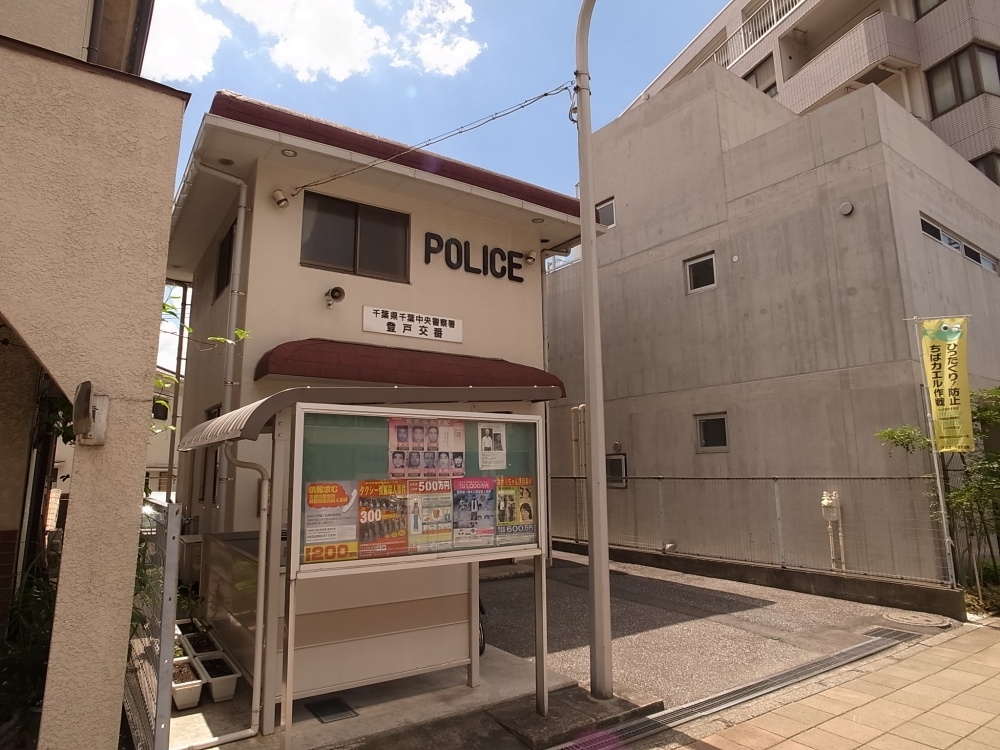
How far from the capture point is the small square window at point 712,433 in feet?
35.4

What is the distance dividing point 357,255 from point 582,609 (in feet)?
18.2

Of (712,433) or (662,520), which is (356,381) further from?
(712,433)

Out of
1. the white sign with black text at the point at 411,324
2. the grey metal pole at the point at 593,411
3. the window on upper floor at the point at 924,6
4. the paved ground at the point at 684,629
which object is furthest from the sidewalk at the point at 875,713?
the window on upper floor at the point at 924,6

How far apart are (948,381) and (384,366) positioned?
280 inches

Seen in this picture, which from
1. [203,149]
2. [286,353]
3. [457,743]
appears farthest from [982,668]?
[203,149]

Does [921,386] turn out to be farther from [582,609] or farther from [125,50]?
[125,50]

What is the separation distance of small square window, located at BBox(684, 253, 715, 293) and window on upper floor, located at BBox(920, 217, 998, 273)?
329 cm

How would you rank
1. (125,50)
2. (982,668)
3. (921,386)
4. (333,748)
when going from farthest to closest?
(921,386) → (125,50) → (982,668) → (333,748)

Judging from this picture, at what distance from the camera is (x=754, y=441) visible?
10219 millimetres

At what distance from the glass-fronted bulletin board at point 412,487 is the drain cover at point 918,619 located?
17.3ft

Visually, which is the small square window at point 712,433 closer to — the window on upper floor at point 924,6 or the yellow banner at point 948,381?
the yellow banner at point 948,381

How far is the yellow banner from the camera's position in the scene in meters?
7.44

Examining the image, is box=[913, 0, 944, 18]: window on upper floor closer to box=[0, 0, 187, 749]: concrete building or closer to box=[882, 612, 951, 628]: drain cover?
box=[882, 612, 951, 628]: drain cover

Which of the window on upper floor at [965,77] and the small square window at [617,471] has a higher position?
the window on upper floor at [965,77]
